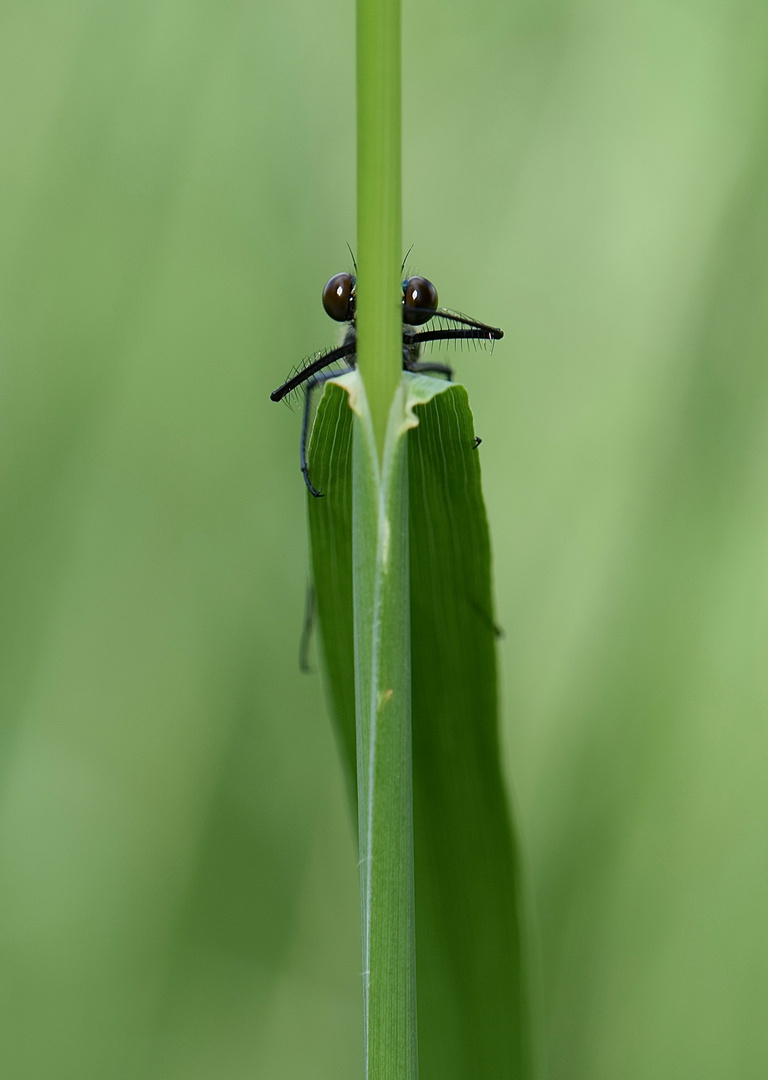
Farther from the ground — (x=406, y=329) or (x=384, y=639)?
(x=406, y=329)

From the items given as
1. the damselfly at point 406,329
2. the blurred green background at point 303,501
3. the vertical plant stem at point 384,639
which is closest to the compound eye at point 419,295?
the damselfly at point 406,329

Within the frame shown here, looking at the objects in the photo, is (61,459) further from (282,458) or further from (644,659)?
(644,659)

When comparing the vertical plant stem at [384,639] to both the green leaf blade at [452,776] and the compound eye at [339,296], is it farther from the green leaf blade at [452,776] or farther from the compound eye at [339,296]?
the compound eye at [339,296]

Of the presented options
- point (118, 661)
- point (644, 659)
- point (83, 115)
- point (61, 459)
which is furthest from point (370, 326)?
point (83, 115)

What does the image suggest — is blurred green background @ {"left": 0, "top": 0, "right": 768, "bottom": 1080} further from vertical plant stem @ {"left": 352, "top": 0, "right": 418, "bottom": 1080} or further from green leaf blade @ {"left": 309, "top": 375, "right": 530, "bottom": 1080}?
vertical plant stem @ {"left": 352, "top": 0, "right": 418, "bottom": 1080}

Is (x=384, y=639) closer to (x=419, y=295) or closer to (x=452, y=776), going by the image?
(x=452, y=776)

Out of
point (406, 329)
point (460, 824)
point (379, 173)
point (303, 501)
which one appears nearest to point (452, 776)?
point (460, 824)

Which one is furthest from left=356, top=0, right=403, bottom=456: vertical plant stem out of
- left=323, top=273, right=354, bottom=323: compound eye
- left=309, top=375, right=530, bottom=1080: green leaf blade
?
left=323, top=273, right=354, bottom=323: compound eye
